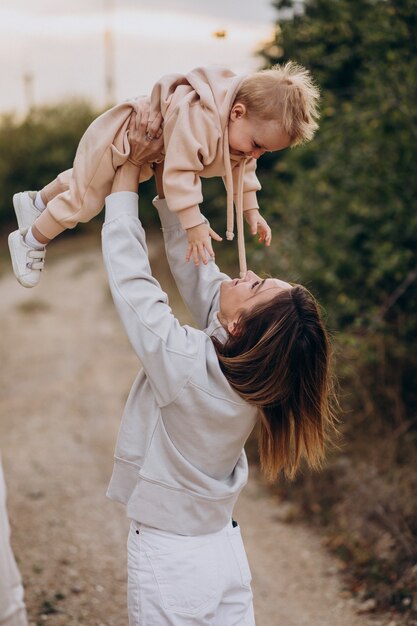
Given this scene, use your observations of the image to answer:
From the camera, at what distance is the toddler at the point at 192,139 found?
201 cm

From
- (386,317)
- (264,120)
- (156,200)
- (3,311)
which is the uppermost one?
(264,120)

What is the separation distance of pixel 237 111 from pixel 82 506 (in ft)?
12.6

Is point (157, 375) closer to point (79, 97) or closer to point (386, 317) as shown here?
point (386, 317)

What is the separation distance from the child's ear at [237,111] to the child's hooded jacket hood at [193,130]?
0.09ft

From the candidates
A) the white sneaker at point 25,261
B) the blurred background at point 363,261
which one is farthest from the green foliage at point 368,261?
the white sneaker at point 25,261

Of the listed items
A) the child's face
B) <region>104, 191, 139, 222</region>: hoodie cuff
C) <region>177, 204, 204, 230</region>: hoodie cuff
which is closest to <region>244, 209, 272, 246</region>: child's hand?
the child's face

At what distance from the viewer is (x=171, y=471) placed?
6.63 ft

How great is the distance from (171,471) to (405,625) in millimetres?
2235

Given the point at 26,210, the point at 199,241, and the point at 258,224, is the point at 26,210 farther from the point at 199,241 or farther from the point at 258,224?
the point at 258,224

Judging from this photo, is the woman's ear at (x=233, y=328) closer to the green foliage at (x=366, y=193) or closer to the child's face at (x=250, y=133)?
the child's face at (x=250, y=133)

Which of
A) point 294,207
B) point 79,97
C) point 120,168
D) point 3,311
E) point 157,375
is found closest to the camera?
point 157,375

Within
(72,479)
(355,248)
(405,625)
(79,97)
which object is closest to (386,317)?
(355,248)

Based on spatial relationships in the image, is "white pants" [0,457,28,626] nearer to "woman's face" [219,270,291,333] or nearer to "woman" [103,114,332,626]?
"woman" [103,114,332,626]

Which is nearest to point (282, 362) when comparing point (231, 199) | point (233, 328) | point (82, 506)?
point (233, 328)
